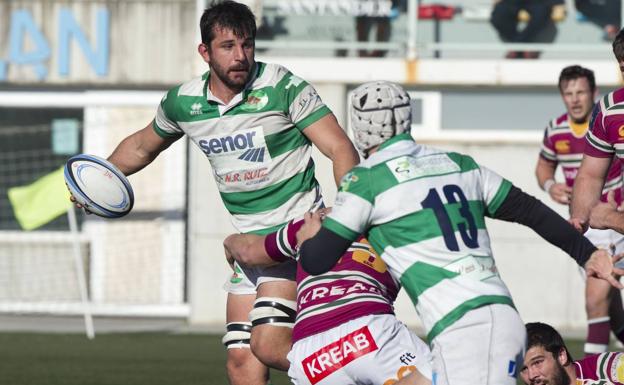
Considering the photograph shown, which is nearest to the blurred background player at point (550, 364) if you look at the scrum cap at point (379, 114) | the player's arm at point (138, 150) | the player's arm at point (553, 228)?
the player's arm at point (553, 228)

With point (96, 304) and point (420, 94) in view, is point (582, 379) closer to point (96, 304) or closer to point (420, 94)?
point (420, 94)

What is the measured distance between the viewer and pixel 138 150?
7.52 m

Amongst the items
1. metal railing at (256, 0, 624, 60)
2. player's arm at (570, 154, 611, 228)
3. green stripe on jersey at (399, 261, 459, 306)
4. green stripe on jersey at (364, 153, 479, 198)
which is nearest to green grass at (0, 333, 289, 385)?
metal railing at (256, 0, 624, 60)

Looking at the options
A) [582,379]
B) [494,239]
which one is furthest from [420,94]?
[582,379]

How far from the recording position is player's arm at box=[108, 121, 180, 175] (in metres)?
7.47

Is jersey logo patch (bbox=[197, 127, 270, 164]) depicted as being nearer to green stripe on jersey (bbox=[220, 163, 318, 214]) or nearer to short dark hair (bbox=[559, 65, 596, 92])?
green stripe on jersey (bbox=[220, 163, 318, 214])

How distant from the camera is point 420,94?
15.1 metres

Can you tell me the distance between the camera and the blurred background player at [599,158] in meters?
6.76

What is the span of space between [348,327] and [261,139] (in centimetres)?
145

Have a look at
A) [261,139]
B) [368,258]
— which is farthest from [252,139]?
[368,258]

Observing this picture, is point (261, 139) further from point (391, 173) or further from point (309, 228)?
point (391, 173)

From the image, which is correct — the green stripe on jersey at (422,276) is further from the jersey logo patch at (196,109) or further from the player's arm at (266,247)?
the jersey logo patch at (196,109)

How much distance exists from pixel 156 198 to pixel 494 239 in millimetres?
4194

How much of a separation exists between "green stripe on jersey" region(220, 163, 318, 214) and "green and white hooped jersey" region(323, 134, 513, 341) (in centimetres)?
179
